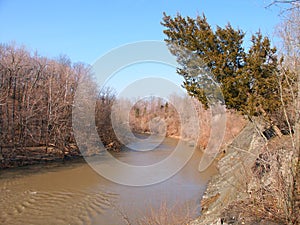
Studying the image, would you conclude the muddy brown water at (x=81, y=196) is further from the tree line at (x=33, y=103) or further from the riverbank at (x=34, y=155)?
the tree line at (x=33, y=103)

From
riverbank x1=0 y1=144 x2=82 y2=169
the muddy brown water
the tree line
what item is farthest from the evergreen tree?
riverbank x1=0 y1=144 x2=82 y2=169

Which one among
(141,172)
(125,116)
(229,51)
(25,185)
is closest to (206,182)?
(141,172)

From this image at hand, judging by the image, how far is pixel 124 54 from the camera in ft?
35.1

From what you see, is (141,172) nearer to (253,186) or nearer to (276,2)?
(253,186)

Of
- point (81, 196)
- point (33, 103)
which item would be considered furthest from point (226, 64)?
point (33, 103)

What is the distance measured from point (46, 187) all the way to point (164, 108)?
23.4 metres

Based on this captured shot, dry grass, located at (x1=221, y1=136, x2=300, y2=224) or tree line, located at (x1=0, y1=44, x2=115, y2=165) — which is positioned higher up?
tree line, located at (x1=0, y1=44, x2=115, y2=165)

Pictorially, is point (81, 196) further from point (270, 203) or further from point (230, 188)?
point (270, 203)

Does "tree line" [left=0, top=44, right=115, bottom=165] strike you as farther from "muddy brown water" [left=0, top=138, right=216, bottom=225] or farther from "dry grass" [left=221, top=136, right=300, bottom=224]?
"dry grass" [left=221, top=136, right=300, bottom=224]

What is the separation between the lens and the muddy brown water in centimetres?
692

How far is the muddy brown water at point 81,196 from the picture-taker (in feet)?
22.7

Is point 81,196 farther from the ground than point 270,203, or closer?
closer

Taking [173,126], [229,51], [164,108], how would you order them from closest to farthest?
1. [229,51]
2. [173,126]
3. [164,108]

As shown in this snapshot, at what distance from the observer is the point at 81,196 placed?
8.80 m
